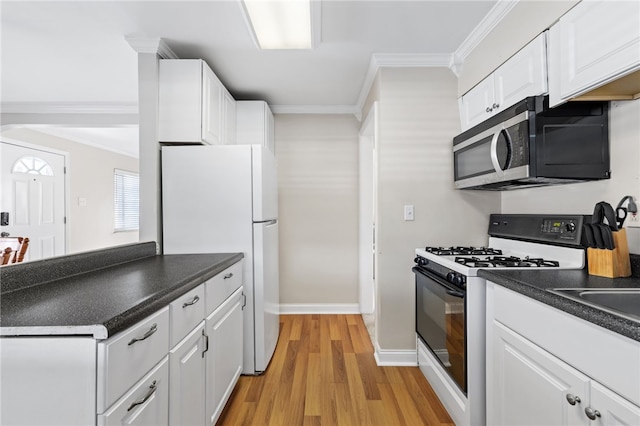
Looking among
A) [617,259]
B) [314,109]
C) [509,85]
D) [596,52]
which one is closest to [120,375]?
[617,259]

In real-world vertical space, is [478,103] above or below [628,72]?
above

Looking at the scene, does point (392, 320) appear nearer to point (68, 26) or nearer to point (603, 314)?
point (603, 314)

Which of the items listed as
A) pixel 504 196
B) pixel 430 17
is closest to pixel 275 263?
pixel 504 196

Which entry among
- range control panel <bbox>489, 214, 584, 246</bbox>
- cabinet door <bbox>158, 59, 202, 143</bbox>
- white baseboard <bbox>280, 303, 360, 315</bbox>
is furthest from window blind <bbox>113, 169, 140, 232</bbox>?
range control panel <bbox>489, 214, 584, 246</bbox>

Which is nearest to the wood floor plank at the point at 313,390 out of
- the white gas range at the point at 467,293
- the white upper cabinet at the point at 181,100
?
the white gas range at the point at 467,293

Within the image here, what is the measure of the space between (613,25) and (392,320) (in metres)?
2.03

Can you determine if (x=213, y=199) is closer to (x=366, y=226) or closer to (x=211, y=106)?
(x=211, y=106)

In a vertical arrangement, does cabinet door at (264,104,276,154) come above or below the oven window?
above

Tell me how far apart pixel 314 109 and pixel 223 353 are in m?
2.64

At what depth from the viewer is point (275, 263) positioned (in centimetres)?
266

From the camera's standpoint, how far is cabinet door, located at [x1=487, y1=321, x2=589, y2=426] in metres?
0.95

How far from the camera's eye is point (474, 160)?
207cm

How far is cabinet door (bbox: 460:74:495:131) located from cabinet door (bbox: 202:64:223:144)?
190 centimetres

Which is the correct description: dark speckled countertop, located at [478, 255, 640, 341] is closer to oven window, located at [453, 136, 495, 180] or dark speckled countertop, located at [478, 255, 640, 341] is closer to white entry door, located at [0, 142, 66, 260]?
oven window, located at [453, 136, 495, 180]
